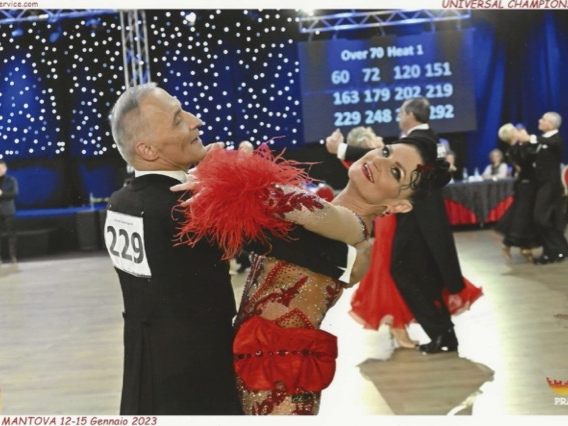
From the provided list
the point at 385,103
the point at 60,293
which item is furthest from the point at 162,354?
the point at 385,103

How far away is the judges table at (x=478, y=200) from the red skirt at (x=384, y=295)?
486cm

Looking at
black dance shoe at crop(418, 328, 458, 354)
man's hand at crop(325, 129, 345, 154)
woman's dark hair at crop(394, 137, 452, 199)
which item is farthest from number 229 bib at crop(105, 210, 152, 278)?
black dance shoe at crop(418, 328, 458, 354)

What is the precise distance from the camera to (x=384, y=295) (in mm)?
4543

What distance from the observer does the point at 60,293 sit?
6668 millimetres

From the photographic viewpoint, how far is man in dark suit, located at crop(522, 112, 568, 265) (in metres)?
6.62

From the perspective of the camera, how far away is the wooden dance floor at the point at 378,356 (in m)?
3.59

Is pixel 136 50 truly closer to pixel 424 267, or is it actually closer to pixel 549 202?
pixel 424 267

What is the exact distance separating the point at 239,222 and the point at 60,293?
532 centimetres

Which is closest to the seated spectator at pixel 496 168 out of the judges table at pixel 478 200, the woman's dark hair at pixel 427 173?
the judges table at pixel 478 200

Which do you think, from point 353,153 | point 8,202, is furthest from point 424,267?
point 8,202

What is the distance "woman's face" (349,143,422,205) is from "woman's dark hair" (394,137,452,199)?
0.01m

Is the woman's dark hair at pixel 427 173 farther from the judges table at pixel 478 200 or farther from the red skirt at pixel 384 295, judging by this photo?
the judges table at pixel 478 200

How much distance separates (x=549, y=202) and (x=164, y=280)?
18.8 ft

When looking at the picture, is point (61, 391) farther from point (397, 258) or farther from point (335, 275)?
point (335, 275)
